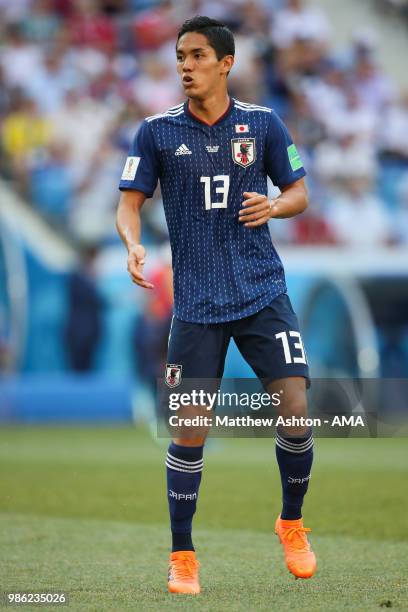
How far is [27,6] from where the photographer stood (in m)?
17.6

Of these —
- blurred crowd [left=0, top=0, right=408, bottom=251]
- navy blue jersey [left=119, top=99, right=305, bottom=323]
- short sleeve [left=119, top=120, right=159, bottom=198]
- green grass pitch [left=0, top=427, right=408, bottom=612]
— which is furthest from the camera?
blurred crowd [left=0, top=0, right=408, bottom=251]

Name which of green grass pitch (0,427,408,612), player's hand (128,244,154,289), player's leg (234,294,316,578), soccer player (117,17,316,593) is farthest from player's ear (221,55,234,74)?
green grass pitch (0,427,408,612)

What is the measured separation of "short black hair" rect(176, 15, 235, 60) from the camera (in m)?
5.22

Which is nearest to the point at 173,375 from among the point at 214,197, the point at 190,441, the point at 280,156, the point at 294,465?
the point at 190,441

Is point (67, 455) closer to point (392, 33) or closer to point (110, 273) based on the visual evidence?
point (110, 273)

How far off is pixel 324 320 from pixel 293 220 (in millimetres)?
1307

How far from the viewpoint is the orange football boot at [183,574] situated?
504 cm

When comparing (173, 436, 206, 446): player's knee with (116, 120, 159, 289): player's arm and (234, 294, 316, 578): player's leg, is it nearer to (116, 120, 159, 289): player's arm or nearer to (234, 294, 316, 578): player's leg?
(234, 294, 316, 578): player's leg

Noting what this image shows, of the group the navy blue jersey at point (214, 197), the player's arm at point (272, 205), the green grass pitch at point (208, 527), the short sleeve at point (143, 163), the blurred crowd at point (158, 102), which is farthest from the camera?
the blurred crowd at point (158, 102)

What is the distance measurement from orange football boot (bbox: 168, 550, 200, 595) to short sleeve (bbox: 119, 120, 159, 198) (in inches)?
63.0

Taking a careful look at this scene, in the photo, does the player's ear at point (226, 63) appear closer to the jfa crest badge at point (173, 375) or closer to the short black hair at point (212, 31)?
the short black hair at point (212, 31)

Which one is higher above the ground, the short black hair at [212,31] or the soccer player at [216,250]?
the short black hair at [212,31]
